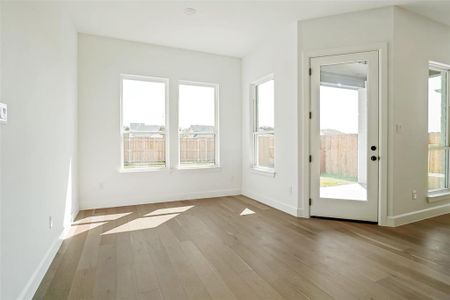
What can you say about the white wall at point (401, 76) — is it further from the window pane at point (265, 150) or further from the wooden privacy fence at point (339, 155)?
the window pane at point (265, 150)

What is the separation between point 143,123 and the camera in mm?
4766

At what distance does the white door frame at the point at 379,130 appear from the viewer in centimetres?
342

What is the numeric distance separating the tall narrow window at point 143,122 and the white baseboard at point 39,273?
2195mm

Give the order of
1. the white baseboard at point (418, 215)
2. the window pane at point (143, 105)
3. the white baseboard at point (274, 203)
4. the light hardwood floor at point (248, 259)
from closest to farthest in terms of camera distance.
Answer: the light hardwood floor at point (248, 259)
the white baseboard at point (418, 215)
the white baseboard at point (274, 203)
the window pane at point (143, 105)

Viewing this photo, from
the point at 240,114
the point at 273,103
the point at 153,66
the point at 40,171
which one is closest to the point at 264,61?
the point at 273,103

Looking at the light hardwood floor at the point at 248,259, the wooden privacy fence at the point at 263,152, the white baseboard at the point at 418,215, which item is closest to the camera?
the light hardwood floor at the point at 248,259

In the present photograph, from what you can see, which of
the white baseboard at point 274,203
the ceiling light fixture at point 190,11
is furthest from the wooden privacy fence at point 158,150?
the ceiling light fixture at point 190,11

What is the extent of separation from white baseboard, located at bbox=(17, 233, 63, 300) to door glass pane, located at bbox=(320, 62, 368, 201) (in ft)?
11.4

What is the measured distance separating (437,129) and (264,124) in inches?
112

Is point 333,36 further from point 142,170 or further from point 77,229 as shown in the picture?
point 77,229

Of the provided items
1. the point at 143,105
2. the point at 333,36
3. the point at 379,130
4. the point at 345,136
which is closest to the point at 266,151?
the point at 345,136

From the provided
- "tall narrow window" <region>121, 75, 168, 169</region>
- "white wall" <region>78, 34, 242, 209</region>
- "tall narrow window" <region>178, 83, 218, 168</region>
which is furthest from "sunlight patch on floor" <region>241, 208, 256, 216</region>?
"tall narrow window" <region>121, 75, 168, 169</region>

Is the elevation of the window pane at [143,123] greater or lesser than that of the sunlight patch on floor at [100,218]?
greater

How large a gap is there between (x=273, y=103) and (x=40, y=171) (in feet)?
11.8
